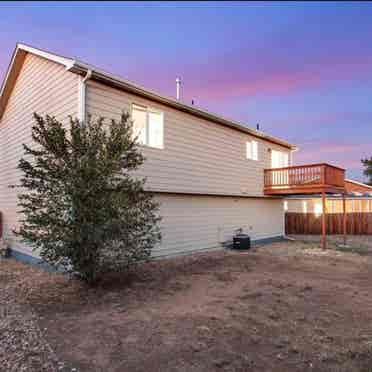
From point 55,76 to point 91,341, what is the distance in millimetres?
6966

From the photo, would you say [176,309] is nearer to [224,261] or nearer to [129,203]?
[129,203]

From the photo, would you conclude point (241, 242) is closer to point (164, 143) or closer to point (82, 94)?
point (164, 143)

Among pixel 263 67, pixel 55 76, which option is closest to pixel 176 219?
pixel 55 76

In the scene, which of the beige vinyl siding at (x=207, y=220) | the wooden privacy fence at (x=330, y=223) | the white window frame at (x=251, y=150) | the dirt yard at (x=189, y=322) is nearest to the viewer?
the dirt yard at (x=189, y=322)

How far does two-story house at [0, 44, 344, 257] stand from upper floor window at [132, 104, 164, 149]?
0.10 feet

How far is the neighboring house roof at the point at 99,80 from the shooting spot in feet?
22.1

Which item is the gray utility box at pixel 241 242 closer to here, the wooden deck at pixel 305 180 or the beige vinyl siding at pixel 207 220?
the beige vinyl siding at pixel 207 220

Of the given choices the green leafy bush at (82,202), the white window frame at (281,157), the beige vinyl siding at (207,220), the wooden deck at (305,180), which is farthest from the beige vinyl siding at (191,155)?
the green leafy bush at (82,202)

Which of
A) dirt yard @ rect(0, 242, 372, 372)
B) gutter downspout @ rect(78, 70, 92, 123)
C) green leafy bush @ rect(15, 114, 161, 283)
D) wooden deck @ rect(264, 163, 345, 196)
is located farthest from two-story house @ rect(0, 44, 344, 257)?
dirt yard @ rect(0, 242, 372, 372)

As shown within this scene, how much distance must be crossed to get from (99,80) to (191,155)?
3865mm

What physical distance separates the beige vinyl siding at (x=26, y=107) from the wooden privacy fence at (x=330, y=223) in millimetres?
15189

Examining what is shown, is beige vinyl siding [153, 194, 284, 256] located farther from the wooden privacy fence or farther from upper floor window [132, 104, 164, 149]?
the wooden privacy fence

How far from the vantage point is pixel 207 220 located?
34.6 ft

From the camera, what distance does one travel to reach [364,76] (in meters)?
12.5
